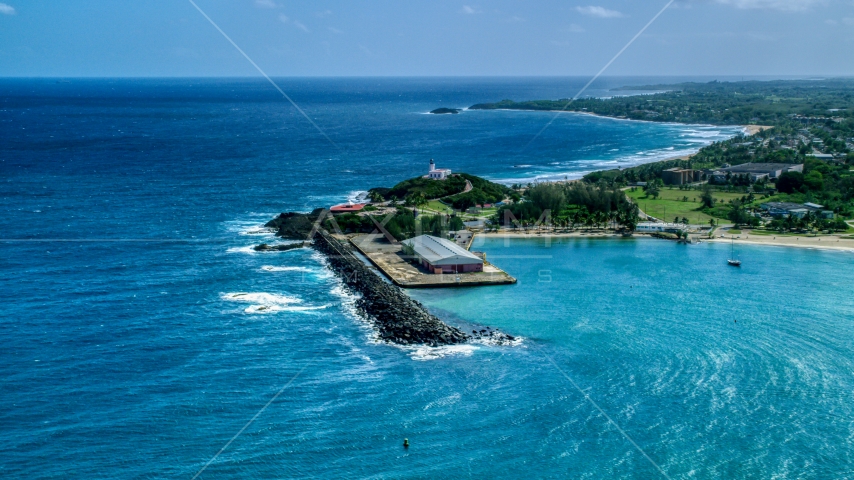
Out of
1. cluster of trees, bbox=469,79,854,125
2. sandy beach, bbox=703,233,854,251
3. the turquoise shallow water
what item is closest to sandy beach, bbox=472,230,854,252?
sandy beach, bbox=703,233,854,251

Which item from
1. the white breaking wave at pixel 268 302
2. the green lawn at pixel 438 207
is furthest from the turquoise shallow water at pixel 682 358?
the green lawn at pixel 438 207

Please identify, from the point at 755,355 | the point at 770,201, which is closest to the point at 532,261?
the point at 755,355

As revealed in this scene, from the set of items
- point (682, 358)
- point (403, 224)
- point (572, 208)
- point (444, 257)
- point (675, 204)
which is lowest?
point (682, 358)

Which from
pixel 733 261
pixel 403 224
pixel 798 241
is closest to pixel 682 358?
pixel 733 261

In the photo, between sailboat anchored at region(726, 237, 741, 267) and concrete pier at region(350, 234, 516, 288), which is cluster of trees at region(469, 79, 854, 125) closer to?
sailboat anchored at region(726, 237, 741, 267)

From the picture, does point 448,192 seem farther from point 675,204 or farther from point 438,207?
point 675,204

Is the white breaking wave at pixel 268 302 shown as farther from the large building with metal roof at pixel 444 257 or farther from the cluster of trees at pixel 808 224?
the cluster of trees at pixel 808 224

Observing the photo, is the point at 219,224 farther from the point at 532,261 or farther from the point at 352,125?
the point at 352,125
